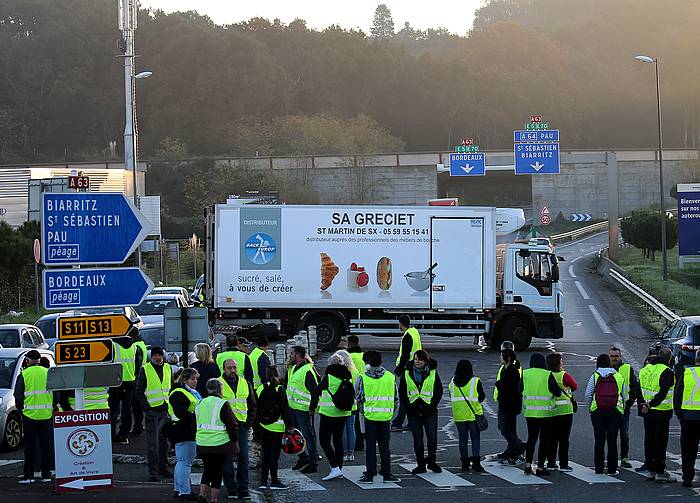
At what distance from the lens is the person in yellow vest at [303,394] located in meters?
15.4

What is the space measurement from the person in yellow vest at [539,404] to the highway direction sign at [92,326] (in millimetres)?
5240

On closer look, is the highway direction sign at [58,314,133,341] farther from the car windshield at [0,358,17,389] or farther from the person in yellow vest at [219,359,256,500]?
the car windshield at [0,358,17,389]

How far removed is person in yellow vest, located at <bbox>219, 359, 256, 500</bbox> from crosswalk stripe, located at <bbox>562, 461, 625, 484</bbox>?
4227 mm

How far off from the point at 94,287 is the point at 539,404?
19.5 ft

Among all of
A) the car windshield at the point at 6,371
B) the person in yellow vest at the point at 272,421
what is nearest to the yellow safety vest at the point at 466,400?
the person in yellow vest at the point at 272,421

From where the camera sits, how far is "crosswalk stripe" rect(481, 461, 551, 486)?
14.7 m

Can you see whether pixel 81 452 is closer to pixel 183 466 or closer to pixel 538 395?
pixel 183 466

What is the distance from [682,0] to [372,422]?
529ft

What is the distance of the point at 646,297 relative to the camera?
40000mm

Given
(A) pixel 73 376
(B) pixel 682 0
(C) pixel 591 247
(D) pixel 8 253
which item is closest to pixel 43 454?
(A) pixel 73 376

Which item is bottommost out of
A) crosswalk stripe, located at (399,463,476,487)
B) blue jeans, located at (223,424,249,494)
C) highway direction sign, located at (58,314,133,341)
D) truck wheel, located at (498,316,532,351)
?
crosswalk stripe, located at (399,463,476,487)

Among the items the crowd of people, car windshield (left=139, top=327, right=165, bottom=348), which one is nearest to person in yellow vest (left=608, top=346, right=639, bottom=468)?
the crowd of people

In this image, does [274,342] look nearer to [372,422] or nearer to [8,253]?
[8,253]

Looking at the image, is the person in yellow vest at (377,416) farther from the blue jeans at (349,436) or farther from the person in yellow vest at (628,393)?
the person in yellow vest at (628,393)
